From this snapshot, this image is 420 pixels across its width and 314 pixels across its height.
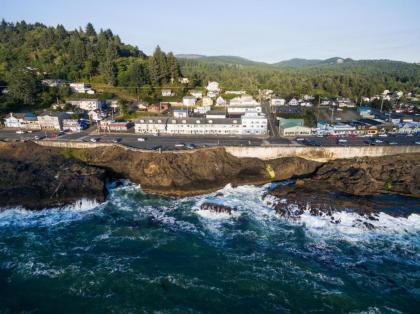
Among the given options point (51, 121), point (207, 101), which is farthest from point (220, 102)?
point (51, 121)

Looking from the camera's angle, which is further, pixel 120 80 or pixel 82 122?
pixel 120 80

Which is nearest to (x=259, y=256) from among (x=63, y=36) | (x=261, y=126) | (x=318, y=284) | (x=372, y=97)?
(x=318, y=284)

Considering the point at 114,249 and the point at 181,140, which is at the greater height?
the point at 181,140

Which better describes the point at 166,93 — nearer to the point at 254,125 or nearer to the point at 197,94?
the point at 197,94

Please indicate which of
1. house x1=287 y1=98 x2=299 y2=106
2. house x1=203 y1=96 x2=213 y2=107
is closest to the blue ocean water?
house x1=203 y1=96 x2=213 y2=107

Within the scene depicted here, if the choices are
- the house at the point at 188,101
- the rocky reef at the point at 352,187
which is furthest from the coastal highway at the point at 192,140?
the house at the point at 188,101

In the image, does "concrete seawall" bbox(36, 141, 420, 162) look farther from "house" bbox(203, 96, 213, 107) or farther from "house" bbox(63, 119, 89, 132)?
"house" bbox(203, 96, 213, 107)

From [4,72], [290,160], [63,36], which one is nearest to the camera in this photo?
[290,160]

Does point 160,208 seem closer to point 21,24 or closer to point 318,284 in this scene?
point 318,284
